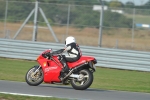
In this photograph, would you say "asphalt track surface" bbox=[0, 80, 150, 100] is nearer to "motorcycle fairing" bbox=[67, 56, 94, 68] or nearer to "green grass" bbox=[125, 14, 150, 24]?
"motorcycle fairing" bbox=[67, 56, 94, 68]

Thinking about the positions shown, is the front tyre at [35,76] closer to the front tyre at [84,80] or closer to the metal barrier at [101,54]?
the front tyre at [84,80]

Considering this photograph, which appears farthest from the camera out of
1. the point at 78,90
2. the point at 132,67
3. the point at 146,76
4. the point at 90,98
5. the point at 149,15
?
the point at 149,15

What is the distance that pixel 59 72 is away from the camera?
1323cm

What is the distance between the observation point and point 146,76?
19.7 metres

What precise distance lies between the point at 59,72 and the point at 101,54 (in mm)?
8867

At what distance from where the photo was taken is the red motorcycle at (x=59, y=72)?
12914 millimetres

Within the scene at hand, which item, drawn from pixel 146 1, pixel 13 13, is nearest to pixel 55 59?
pixel 146 1

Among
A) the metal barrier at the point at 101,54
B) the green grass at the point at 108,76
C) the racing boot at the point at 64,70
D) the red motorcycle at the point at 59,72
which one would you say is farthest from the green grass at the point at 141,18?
the racing boot at the point at 64,70

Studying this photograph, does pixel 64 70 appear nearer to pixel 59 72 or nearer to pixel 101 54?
pixel 59 72

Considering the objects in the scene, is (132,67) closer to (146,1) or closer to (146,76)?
(146,76)

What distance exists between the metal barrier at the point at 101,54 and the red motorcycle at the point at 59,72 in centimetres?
816

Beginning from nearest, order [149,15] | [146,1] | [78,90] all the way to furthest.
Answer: [78,90] → [146,1] → [149,15]

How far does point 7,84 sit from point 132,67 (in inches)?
356

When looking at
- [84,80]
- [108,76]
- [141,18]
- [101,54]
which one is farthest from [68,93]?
[141,18]
